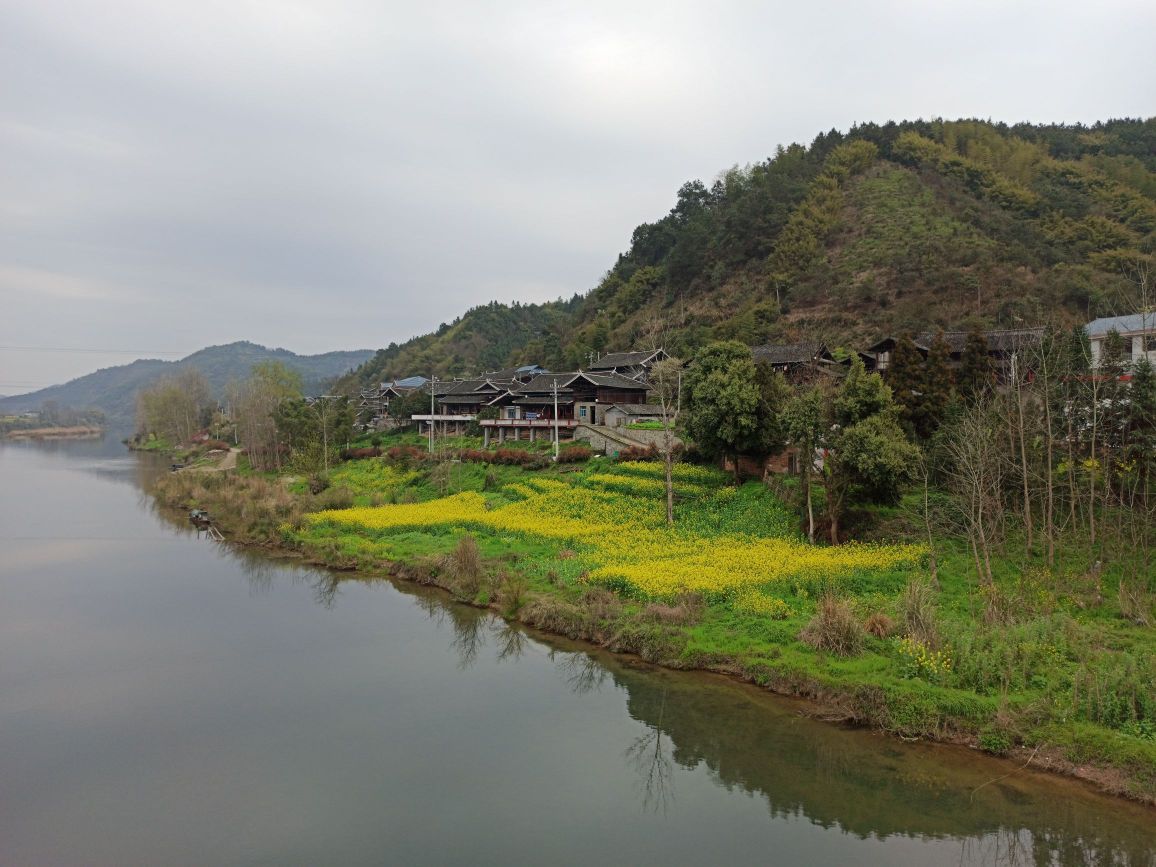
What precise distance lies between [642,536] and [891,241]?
169 ft

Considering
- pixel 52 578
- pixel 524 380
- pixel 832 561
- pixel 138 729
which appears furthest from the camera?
pixel 524 380

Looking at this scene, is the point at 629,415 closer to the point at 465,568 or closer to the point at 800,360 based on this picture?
the point at 800,360

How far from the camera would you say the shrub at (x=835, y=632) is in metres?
14.9

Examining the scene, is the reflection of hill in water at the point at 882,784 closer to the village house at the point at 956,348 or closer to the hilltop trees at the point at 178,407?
the village house at the point at 956,348

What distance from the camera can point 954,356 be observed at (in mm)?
37688

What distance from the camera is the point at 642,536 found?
24641mm

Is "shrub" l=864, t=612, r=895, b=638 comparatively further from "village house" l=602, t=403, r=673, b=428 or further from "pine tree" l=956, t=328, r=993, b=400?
→ "village house" l=602, t=403, r=673, b=428

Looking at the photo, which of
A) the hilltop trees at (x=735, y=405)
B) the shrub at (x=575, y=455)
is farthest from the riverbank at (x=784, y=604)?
the shrub at (x=575, y=455)

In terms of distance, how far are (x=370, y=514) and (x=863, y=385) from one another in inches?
857

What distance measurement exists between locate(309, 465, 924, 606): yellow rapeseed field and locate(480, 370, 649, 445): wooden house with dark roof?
10496mm

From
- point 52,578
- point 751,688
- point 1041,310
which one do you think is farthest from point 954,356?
point 52,578

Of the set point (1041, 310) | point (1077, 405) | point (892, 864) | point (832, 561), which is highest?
point (1041, 310)

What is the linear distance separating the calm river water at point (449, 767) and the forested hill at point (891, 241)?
37935mm

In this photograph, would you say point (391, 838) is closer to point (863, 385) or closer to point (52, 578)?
point (863, 385)
